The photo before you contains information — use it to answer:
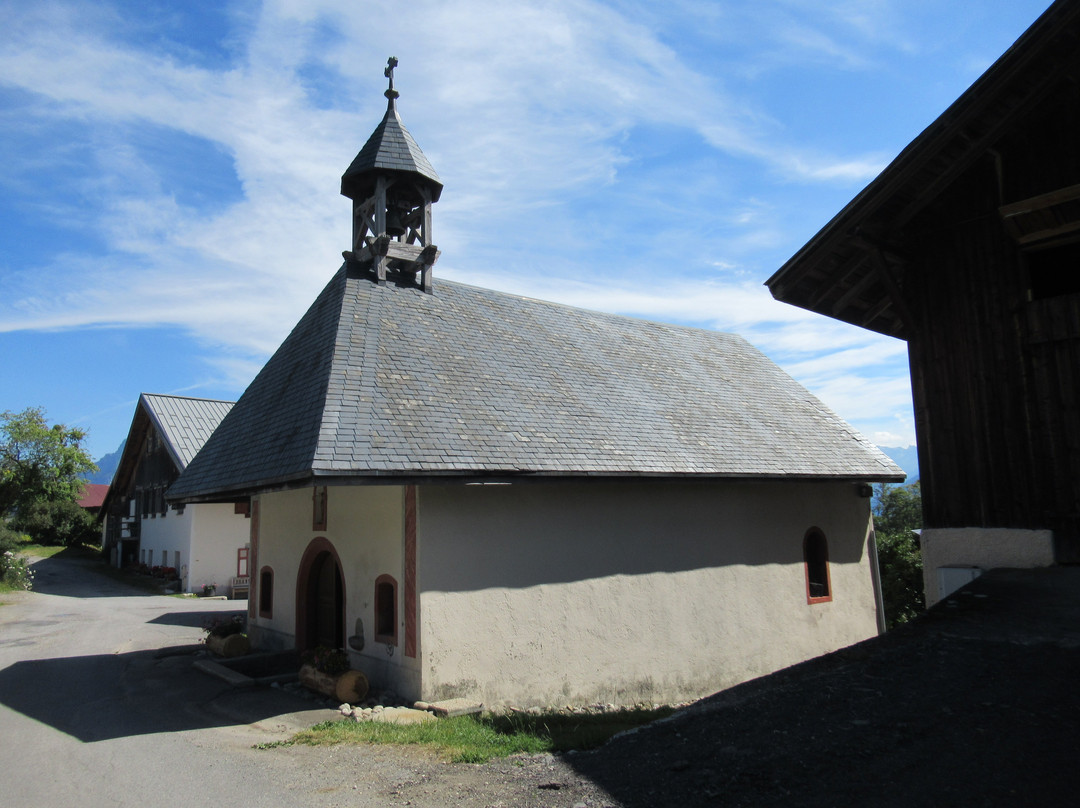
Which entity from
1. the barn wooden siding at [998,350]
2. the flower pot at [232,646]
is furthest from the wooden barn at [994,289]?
the flower pot at [232,646]

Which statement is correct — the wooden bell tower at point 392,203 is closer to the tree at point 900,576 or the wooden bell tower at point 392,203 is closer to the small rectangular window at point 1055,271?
the small rectangular window at point 1055,271

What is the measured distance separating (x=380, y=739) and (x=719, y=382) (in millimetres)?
11787

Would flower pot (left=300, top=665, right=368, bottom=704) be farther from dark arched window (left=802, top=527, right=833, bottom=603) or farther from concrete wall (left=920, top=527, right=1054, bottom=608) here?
dark arched window (left=802, top=527, right=833, bottom=603)

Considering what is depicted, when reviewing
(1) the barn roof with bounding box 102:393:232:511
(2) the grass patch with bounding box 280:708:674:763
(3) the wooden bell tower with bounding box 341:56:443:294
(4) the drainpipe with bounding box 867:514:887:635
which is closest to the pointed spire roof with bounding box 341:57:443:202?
(3) the wooden bell tower with bounding box 341:56:443:294

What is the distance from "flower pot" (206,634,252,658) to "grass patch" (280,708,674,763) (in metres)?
5.35

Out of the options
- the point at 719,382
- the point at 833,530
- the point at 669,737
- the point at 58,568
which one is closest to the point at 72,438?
the point at 58,568

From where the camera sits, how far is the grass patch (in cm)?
713

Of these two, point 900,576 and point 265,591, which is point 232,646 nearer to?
point 265,591

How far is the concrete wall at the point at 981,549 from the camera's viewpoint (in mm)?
7289

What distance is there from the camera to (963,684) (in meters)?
4.89

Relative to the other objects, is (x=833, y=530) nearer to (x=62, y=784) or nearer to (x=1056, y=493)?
(x=1056, y=493)

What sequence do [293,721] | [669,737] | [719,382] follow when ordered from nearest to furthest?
[669,737], [293,721], [719,382]

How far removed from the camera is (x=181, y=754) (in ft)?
25.4

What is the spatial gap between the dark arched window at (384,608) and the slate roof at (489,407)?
2121 millimetres
